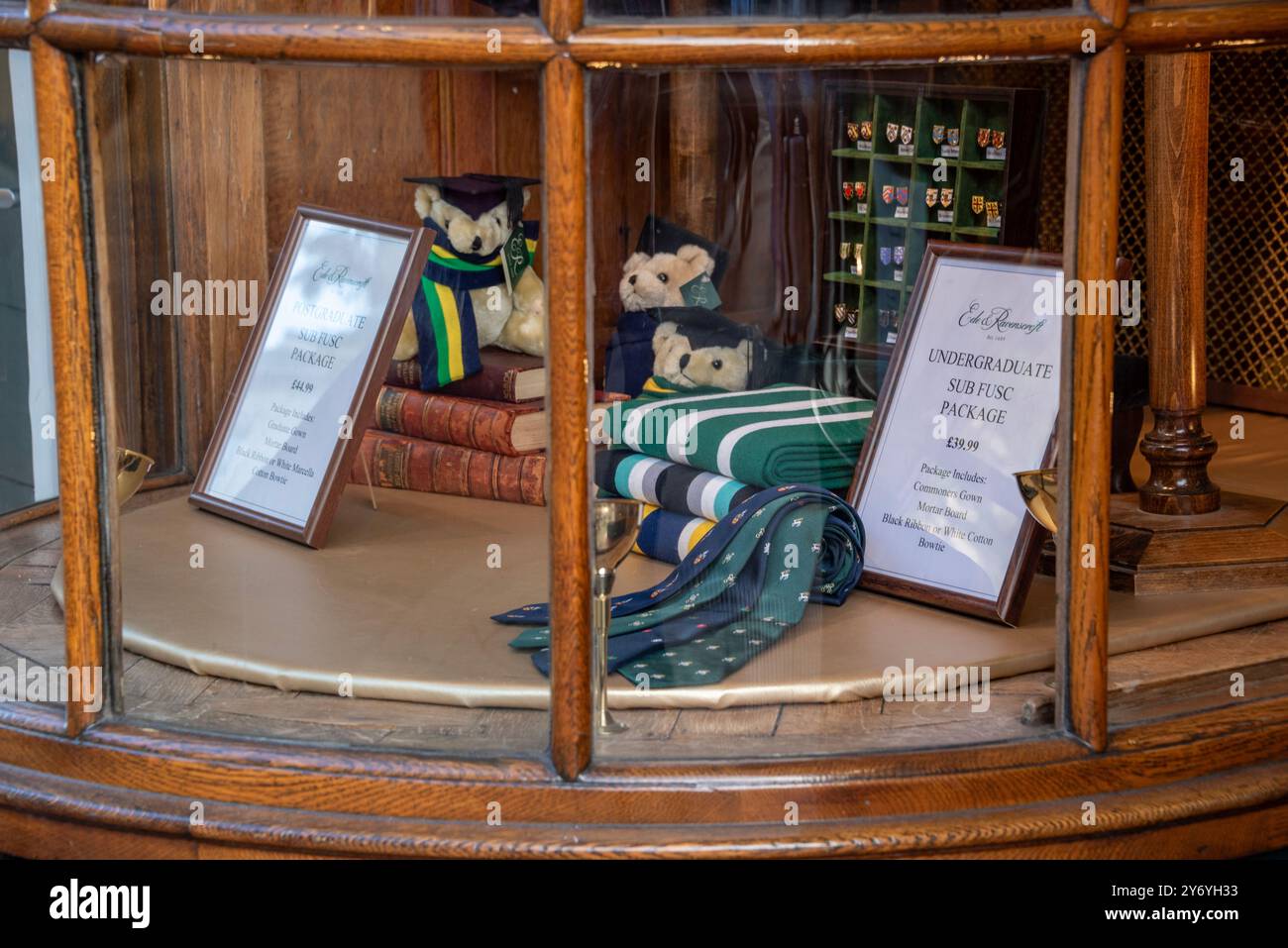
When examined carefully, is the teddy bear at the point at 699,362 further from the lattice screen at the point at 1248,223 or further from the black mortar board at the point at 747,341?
the lattice screen at the point at 1248,223

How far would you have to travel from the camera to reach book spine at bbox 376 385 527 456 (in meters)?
1.87

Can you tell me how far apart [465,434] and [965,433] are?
65 centimetres

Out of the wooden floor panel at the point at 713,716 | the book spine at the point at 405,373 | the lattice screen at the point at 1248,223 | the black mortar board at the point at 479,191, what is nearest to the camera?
the wooden floor panel at the point at 713,716

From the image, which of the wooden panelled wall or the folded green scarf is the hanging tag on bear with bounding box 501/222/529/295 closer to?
the wooden panelled wall

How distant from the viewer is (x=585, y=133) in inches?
45.6

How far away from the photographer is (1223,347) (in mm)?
3457

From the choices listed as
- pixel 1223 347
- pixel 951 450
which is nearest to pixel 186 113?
pixel 951 450

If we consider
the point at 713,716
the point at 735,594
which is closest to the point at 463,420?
the point at 735,594

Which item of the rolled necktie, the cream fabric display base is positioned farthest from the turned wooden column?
the rolled necktie

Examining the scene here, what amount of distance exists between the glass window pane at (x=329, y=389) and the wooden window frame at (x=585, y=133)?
4cm

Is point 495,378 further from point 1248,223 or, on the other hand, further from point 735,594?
point 1248,223

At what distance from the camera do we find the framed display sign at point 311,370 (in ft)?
5.99

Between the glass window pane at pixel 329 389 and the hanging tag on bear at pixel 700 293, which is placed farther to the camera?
the hanging tag on bear at pixel 700 293

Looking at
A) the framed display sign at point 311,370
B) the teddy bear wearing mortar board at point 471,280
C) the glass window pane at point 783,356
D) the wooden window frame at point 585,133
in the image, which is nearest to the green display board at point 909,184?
the glass window pane at point 783,356
